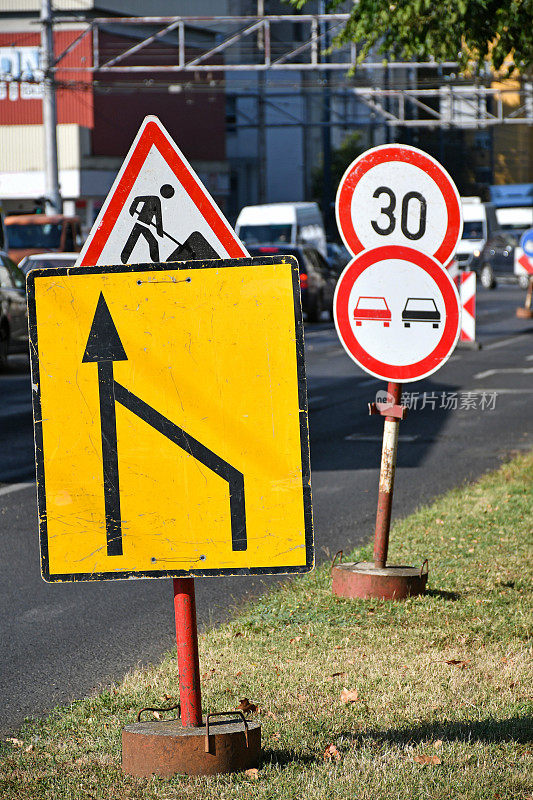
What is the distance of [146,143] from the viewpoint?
3.99 metres

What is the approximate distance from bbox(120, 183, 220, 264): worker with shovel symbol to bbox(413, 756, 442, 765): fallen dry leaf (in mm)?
1755

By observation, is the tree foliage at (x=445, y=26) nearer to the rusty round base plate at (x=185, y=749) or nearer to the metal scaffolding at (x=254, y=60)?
the rusty round base plate at (x=185, y=749)

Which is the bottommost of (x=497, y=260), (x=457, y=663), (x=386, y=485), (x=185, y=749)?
(x=497, y=260)

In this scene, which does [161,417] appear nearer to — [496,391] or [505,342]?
[496,391]

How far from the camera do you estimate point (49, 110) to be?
3481 centimetres

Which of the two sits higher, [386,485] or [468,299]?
[386,485]

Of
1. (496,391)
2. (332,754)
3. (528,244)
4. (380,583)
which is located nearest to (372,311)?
(380,583)

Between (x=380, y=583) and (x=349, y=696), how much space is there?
1.53 m

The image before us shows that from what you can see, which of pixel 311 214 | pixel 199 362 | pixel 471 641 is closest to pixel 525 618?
pixel 471 641

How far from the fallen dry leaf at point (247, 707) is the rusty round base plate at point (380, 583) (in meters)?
1.80

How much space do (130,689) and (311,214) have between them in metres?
35.6

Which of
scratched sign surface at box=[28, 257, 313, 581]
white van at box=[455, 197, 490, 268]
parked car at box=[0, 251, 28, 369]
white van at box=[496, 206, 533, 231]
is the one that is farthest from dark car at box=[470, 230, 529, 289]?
scratched sign surface at box=[28, 257, 313, 581]

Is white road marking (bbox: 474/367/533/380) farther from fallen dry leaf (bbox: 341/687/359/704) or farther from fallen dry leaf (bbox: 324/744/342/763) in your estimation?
fallen dry leaf (bbox: 324/744/342/763)

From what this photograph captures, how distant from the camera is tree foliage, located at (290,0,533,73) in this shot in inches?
366
